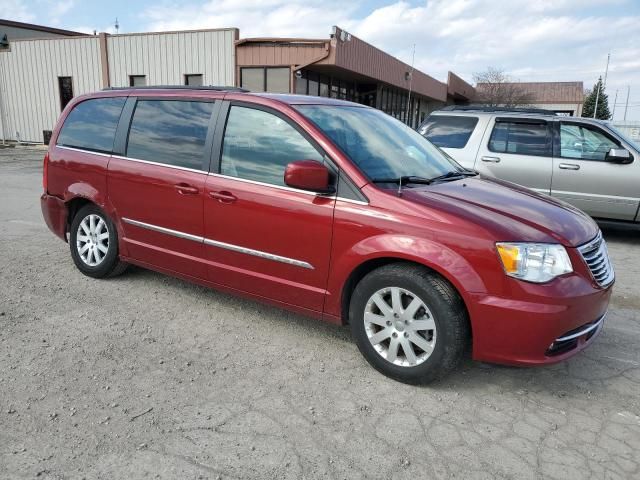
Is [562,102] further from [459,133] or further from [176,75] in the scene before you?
[459,133]

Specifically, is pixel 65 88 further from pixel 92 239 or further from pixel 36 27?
pixel 92 239

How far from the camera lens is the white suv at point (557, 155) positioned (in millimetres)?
6855

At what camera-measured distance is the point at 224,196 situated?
12.2ft

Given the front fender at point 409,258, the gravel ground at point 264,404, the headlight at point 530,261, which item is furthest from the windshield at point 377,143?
the gravel ground at point 264,404

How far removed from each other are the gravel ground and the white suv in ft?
10.0

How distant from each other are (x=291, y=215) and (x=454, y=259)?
110 cm

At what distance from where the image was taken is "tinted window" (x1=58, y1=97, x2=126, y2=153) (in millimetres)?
4582

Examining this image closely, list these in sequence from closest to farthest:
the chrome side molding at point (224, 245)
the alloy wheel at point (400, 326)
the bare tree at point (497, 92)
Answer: the alloy wheel at point (400, 326), the chrome side molding at point (224, 245), the bare tree at point (497, 92)

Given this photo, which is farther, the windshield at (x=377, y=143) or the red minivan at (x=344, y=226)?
the windshield at (x=377, y=143)

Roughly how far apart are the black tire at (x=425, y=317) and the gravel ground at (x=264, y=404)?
121 mm

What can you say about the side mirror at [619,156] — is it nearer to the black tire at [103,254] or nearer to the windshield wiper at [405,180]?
the windshield wiper at [405,180]

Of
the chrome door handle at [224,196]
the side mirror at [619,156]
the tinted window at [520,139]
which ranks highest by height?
Answer: the tinted window at [520,139]

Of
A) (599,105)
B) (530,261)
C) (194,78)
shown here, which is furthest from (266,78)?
(599,105)

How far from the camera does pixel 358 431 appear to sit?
107 inches
